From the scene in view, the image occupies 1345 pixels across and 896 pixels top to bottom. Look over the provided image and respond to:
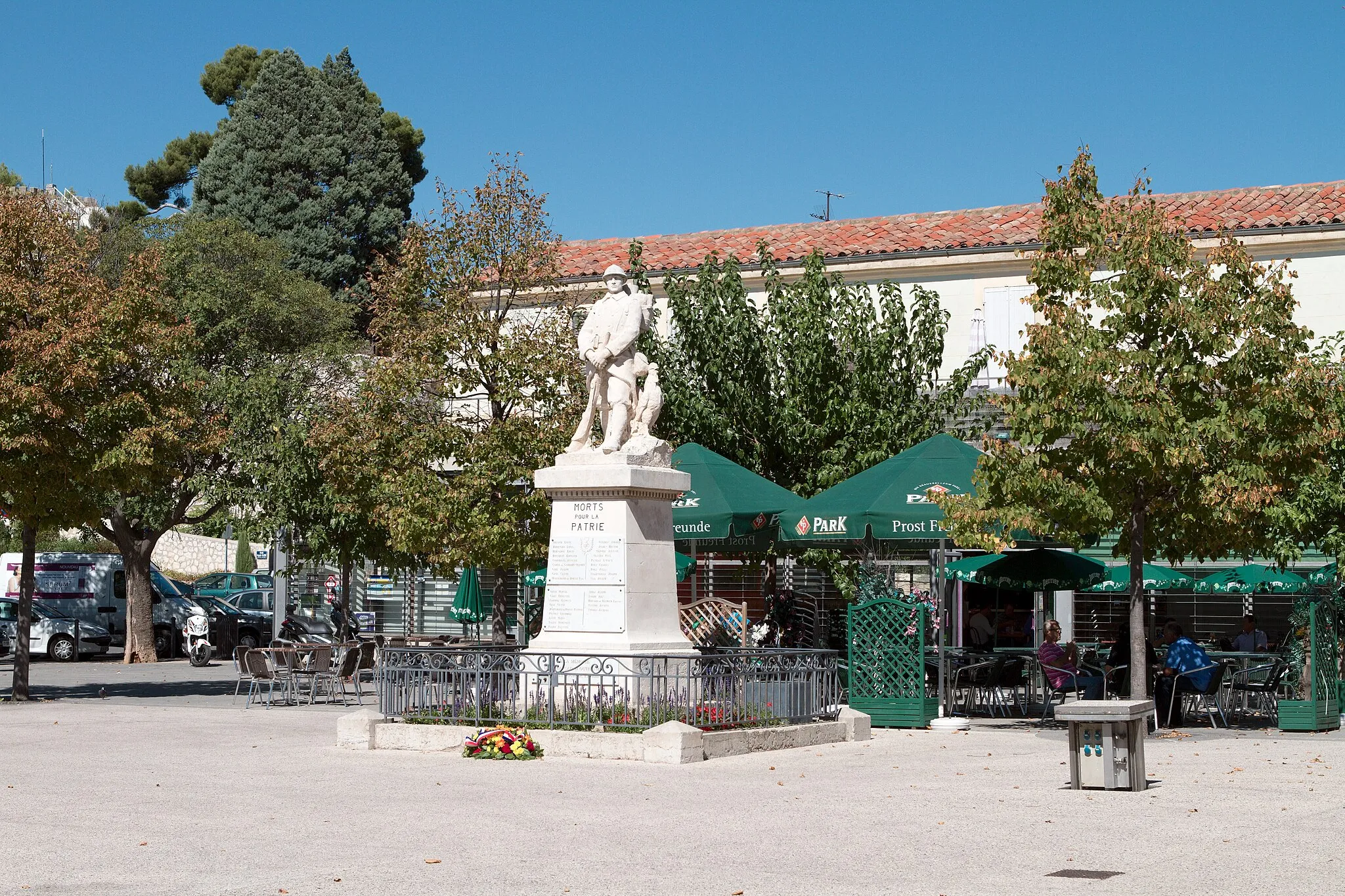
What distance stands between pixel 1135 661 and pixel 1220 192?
1716 cm

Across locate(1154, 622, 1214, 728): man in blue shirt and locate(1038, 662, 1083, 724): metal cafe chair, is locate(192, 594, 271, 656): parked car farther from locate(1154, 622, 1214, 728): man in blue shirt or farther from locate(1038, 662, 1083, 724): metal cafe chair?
locate(1154, 622, 1214, 728): man in blue shirt

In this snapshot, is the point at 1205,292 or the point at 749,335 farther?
the point at 749,335

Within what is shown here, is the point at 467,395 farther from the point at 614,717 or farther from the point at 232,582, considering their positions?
the point at 232,582

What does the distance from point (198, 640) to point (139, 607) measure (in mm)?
1969

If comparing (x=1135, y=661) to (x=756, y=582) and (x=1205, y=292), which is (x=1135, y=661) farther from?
(x=756, y=582)

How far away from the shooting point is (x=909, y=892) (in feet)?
24.5

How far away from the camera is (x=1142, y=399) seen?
17078mm

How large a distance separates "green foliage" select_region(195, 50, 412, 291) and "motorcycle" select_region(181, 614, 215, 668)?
2014cm

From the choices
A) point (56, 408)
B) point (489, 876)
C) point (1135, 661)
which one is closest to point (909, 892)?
point (489, 876)

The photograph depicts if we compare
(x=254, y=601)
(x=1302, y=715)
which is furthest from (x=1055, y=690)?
(x=254, y=601)

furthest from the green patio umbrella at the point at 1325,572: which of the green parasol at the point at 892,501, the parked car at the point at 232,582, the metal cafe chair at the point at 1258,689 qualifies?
the parked car at the point at 232,582

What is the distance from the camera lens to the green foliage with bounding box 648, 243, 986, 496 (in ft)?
85.1

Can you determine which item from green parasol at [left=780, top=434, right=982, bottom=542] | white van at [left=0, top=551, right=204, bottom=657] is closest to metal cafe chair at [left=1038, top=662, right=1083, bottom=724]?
green parasol at [left=780, top=434, right=982, bottom=542]

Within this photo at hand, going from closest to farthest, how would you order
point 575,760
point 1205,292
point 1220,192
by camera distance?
point 575,760
point 1205,292
point 1220,192
